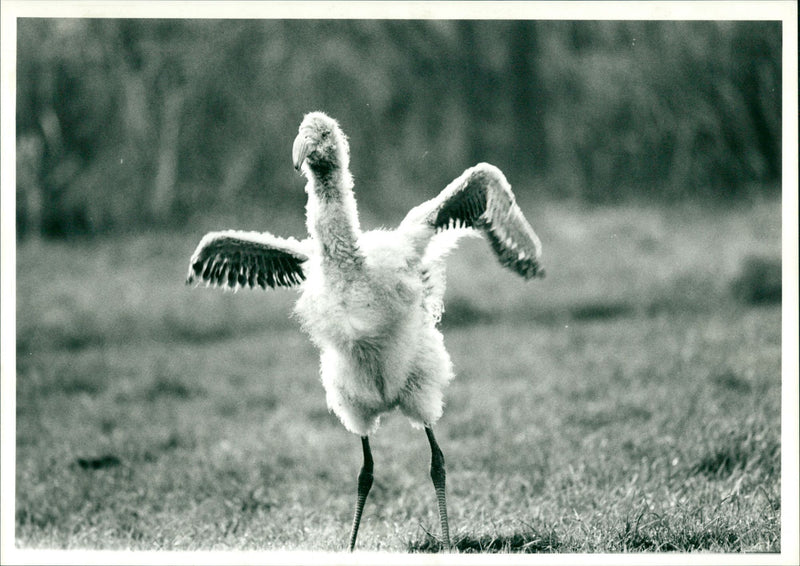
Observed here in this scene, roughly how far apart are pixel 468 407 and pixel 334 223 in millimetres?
3983

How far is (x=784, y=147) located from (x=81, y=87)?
8138mm

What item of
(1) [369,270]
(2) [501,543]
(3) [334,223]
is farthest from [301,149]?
(2) [501,543]

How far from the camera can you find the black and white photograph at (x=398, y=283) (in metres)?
4.76

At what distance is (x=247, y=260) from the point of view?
15.9 ft

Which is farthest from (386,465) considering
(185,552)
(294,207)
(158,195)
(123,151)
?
(123,151)

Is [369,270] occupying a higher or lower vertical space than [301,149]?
lower

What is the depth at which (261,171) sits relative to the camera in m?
10.2

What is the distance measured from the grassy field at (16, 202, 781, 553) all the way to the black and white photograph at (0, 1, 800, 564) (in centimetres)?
3

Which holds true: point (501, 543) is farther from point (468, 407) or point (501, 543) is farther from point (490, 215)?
point (468, 407)

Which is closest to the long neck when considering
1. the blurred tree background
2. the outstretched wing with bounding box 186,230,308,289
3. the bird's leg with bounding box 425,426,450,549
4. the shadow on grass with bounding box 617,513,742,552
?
the outstretched wing with bounding box 186,230,308,289

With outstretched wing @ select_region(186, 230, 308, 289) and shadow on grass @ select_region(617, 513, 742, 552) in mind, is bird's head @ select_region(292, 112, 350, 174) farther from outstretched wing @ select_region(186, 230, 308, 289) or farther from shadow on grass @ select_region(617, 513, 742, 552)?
shadow on grass @ select_region(617, 513, 742, 552)

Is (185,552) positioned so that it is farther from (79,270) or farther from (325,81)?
(325,81)

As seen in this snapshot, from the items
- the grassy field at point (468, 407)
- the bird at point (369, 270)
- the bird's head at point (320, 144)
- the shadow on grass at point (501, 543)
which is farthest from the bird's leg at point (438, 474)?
the bird's head at point (320, 144)

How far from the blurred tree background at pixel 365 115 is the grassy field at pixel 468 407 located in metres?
0.54
